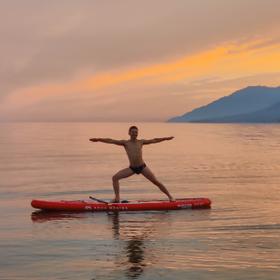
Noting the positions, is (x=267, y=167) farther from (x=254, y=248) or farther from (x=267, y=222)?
(x=254, y=248)

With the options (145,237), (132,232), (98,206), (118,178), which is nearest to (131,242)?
(145,237)

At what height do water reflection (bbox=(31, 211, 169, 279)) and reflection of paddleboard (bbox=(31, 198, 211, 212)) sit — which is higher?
reflection of paddleboard (bbox=(31, 198, 211, 212))

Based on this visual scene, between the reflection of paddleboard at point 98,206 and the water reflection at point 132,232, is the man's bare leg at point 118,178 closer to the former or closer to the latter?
the reflection of paddleboard at point 98,206

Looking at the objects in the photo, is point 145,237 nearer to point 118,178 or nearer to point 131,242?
point 131,242

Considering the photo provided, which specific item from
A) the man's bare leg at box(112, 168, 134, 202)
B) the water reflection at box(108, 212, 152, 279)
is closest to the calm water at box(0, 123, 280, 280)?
the water reflection at box(108, 212, 152, 279)

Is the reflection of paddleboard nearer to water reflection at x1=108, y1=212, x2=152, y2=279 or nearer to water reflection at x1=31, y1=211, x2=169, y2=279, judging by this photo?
water reflection at x1=31, y1=211, x2=169, y2=279

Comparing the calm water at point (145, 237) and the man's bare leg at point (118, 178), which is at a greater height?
the man's bare leg at point (118, 178)

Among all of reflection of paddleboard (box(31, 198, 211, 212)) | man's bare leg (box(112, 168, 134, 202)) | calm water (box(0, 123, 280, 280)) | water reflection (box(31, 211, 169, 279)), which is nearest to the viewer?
calm water (box(0, 123, 280, 280))

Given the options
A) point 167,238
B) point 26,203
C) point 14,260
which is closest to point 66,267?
point 14,260

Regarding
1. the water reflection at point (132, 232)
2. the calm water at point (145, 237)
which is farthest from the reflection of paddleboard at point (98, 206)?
the calm water at point (145, 237)

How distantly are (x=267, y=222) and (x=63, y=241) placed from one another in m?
5.90

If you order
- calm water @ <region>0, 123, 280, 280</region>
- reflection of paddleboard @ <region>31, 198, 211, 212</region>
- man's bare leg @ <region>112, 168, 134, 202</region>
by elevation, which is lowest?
calm water @ <region>0, 123, 280, 280</region>

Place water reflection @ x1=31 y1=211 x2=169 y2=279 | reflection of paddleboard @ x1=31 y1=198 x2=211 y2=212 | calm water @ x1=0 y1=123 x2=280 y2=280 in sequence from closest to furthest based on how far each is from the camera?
1. calm water @ x1=0 y1=123 x2=280 y2=280
2. water reflection @ x1=31 y1=211 x2=169 y2=279
3. reflection of paddleboard @ x1=31 y1=198 x2=211 y2=212

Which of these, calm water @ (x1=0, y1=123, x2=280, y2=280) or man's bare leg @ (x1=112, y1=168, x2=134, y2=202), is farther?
man's bare leg @ (x1=112, y1=168, x2=134, y2=202)
